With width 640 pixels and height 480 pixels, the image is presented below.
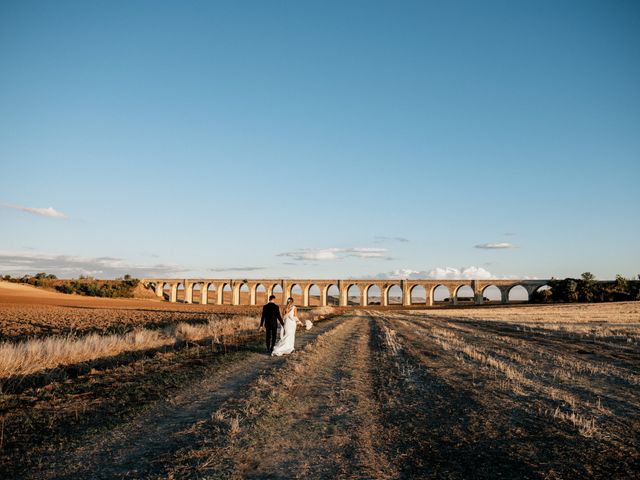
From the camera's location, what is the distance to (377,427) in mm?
6477

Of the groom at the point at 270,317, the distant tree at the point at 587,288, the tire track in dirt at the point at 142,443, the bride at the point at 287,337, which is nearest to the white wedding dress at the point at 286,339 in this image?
the bride at the point at 287,337

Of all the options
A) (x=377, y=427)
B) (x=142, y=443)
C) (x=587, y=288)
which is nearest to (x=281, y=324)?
(x=377, y=427)

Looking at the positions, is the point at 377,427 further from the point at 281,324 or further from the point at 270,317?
the point at 270,317

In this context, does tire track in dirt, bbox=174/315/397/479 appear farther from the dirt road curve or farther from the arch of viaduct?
the arch of viaduct

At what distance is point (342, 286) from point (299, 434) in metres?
96.4

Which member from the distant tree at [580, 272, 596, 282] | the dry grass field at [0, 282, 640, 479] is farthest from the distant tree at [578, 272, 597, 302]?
the dry grass field at [0, 282, 640, 479]

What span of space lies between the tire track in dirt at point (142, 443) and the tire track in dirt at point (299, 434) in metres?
0.40

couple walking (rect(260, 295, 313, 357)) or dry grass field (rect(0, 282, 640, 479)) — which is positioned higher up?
couple walking (rect(260, 295, 313, 357))

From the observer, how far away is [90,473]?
15.1ft

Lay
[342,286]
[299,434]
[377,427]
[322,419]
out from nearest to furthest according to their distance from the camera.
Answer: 1. [299,434]
2. [377,427]
3. [322,419]
4. [342,286]

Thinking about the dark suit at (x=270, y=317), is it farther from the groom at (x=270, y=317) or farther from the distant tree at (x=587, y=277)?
the distant tree at (x=587, y=277)

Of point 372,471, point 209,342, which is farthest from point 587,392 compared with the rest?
point 209,342

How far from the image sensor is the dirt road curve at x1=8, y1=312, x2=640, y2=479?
4.90 meters

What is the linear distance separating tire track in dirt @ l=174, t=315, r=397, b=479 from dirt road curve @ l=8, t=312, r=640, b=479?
2 cm
